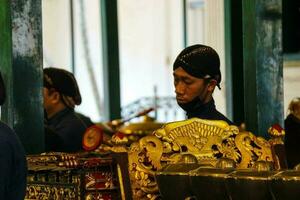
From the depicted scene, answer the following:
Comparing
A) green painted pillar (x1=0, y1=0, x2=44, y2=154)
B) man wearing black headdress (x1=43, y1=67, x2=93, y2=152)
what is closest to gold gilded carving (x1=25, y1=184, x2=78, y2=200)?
green painted pillar (x1=0, y1=0, x2=44, y2=154)

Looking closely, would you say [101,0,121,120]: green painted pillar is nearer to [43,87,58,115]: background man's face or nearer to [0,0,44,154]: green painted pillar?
[43,87,58,115]: background man's face

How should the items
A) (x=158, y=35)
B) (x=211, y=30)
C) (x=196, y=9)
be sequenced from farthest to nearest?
(x=158, y=35) < (x=196, y=9) < (x=211, y=30)

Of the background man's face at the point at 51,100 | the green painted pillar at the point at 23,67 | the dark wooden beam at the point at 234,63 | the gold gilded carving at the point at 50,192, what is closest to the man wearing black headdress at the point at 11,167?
the gold gilded carving at the point at 50,192

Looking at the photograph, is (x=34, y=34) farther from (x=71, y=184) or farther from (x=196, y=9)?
(x=196, y=9)

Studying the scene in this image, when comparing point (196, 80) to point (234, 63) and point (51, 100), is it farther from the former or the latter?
point (234, 63)

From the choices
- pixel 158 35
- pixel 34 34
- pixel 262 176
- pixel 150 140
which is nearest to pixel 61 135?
pixel 34 34

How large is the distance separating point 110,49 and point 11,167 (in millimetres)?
6536

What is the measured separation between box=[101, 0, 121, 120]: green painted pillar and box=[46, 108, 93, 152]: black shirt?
3726mm

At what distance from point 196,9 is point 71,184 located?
38.5 ft

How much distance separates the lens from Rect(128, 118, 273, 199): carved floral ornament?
500cm

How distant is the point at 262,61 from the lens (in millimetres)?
5945

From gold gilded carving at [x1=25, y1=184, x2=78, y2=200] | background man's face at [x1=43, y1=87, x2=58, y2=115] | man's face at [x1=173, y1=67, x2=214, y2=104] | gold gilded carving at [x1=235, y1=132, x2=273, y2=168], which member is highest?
man's face at [x1=173, y1=67, x2=214, y2=104]

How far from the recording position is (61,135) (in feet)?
22.5

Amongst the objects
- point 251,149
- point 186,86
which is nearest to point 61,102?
point 186,86
